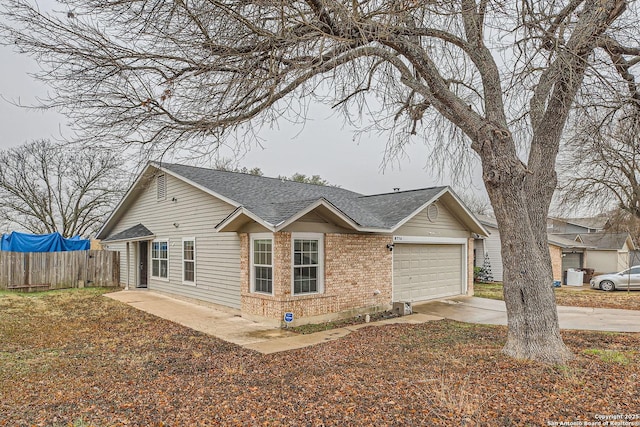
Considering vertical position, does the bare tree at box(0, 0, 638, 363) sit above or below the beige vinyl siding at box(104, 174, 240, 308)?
above

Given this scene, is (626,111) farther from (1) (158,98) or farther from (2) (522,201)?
(1) (158,98)

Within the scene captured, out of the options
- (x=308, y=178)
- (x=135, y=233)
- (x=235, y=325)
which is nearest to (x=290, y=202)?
(x=235, y=325)

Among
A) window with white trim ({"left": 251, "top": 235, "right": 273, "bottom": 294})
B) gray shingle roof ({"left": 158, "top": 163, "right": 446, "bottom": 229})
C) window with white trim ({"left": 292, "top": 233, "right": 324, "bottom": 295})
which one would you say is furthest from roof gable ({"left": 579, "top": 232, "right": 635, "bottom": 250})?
window with white trim ({"left": 251, "top": 235, "right": 273, "bottom": 294})

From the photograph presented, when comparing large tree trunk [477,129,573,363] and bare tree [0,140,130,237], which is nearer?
large tree trunk [477,129,573,363]

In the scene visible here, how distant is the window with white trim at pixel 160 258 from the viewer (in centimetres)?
1459

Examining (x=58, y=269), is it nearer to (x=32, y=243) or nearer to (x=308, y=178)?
(x=32, y=243)

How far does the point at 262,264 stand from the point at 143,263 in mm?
9016

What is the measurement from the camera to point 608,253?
28469 mm

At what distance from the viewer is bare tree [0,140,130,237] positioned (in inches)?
984

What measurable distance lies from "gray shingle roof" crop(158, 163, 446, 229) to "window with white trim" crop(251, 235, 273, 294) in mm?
881

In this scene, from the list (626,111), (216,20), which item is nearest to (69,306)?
(216,20)

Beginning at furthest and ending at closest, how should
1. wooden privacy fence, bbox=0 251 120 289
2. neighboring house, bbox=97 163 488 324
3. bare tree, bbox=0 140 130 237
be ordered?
bare tree, bbox=0 140 130 237, wooden privacy fence, bbox=0 251 120 289, neighboring house, bbox=97 163 488 324

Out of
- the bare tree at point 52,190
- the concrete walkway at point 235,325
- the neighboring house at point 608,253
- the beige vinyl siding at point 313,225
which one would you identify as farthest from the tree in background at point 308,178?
the beige vinyl siding at point 313,225

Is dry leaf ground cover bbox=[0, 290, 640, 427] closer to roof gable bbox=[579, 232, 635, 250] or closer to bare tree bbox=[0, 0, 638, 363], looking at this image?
bare tree bbox=[0, 0, 638, 363]
